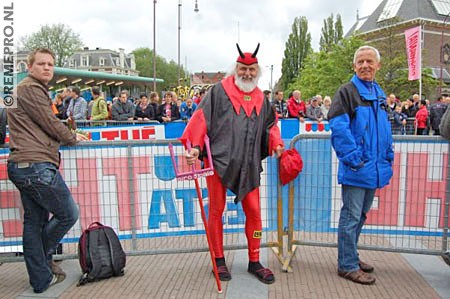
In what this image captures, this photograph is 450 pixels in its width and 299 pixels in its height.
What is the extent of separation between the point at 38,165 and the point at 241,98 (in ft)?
5.76

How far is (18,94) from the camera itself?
10.7 feet

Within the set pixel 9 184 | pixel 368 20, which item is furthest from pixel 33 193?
pixel 368 20

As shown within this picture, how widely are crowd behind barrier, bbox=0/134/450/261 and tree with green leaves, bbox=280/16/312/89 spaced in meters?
67.2

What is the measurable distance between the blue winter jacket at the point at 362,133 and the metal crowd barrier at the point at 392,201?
1.60ft

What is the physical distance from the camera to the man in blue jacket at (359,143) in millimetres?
3480

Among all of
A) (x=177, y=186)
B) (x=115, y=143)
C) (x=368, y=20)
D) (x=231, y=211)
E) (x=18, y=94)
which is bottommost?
(x=231, y=211)

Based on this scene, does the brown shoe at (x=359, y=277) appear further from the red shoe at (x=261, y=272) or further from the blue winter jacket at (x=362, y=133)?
the blue winter jacket at (x=362, y=133)

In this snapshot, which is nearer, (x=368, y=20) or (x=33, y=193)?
(x=33, y=193)

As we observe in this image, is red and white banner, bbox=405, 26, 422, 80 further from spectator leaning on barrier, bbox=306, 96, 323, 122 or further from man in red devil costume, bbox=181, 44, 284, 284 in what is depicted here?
man in red devil costume, bbox=181, 44, 284, 284

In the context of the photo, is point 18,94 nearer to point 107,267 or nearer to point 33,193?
point 33,193

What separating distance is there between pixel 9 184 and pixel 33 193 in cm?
72

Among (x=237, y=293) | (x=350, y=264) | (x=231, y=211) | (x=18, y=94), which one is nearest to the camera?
(x=18, y=94)

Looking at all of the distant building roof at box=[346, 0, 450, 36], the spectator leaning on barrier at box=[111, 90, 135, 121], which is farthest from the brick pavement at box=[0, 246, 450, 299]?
the distant building roof at box=[346, 0, 450, 36]

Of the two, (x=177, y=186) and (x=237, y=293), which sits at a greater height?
(x=177, y=186)
